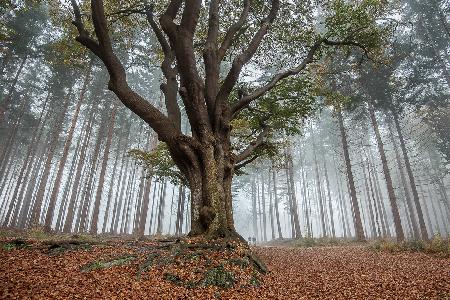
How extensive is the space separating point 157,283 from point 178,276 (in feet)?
1.57

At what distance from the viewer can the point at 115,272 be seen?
5.82 m

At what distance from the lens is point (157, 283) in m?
5.47

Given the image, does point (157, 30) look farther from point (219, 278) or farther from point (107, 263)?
point (219, 278)

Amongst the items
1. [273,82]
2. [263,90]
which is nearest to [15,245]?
[263,90]

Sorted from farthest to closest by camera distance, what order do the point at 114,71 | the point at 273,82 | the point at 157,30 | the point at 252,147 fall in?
the point at 252,147 → the point at 157,30 → the point at 273,82 → the point at 114,71

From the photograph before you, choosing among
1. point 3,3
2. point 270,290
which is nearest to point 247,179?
point 3,3

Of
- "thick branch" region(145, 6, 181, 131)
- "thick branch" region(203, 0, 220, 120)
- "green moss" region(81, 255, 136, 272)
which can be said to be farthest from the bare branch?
"green moss" region(81, 255, 136, 272)

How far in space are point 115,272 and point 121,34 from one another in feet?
38.7

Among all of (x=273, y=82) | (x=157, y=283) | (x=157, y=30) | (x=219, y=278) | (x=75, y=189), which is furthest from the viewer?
(x=75, y=189)

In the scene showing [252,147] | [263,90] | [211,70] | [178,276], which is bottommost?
[178,276]

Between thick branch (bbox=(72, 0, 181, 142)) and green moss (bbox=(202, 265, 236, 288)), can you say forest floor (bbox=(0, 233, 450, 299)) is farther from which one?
thick branch (bbox=(72, 0, 181, 142))

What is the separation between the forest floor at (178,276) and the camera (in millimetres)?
5039

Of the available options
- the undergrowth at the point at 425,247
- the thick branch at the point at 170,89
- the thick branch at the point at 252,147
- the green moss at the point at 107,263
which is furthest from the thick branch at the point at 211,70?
the undergrowth at the point at 425,247

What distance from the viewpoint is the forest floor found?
198 inches
